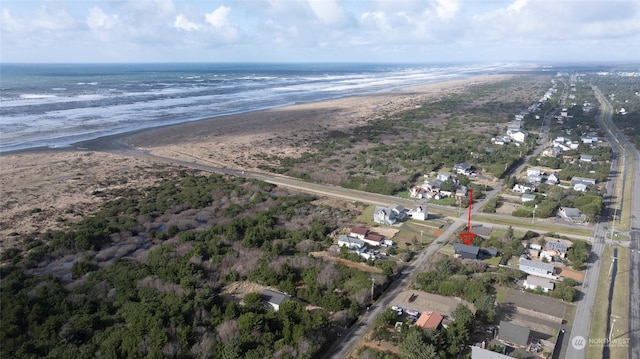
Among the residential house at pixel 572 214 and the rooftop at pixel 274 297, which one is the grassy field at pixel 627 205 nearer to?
the residential house at pixel 572 214

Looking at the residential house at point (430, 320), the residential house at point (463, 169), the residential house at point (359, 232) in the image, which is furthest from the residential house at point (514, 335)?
the residential house at point (463, 169)

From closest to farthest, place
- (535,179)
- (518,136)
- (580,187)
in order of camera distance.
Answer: (580,187)
(535,179)
(518,136)

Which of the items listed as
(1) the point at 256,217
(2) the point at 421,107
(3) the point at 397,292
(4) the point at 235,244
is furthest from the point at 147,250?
(2) the point at 421,107

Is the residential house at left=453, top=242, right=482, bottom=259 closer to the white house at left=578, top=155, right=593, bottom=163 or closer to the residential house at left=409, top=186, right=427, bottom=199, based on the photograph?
the residential house at left=409, top=186, right=427, bottom=199

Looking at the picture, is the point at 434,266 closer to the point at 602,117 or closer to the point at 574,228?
the point at 574,228

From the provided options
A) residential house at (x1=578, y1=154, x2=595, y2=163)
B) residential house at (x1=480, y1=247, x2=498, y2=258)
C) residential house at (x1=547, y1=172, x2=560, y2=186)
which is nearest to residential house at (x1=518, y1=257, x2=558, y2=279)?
residential house at (x1=480, y1=247, x2=498, y2=258)

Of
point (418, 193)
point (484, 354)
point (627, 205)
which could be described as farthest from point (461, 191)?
point (484, 354)

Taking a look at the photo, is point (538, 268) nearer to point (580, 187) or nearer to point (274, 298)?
point (274, 298)
